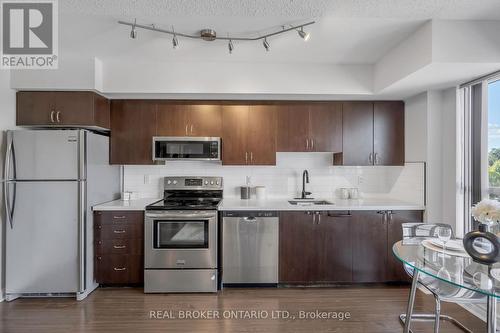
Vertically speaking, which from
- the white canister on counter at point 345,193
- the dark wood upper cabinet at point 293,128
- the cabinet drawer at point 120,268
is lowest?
the cabinet drawer at point 120,268

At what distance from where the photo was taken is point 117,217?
3.04m

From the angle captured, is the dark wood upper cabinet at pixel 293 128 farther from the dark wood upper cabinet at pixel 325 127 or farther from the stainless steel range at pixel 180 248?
the stainless steel range at pixel 180 248

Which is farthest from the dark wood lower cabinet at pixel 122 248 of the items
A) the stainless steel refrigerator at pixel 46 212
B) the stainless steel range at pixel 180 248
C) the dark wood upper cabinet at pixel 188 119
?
Result: the dark wood upper cabinet at pixel 188 119

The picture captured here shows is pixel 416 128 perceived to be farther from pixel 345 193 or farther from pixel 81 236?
pixel 81 236

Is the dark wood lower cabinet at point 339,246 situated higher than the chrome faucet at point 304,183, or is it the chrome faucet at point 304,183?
the chrome faucet at point 304,183

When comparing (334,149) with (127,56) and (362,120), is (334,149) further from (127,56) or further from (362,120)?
(127,56)

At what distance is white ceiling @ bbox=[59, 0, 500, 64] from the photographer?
1.95 metres

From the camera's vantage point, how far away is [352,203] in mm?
3252

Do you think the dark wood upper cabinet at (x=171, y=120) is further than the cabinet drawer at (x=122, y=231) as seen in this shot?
Yes

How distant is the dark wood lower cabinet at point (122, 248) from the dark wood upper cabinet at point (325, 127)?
2.18 m

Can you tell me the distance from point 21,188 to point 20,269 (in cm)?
80

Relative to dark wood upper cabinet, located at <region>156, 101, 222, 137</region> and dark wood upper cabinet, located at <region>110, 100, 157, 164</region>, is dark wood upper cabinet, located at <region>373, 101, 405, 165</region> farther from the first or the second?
dark wood upper cabinet, located at <region>110, 100, 157, 164</region>

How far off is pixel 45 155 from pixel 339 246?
3159 mm

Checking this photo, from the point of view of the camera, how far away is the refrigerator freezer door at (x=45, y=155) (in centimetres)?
274
